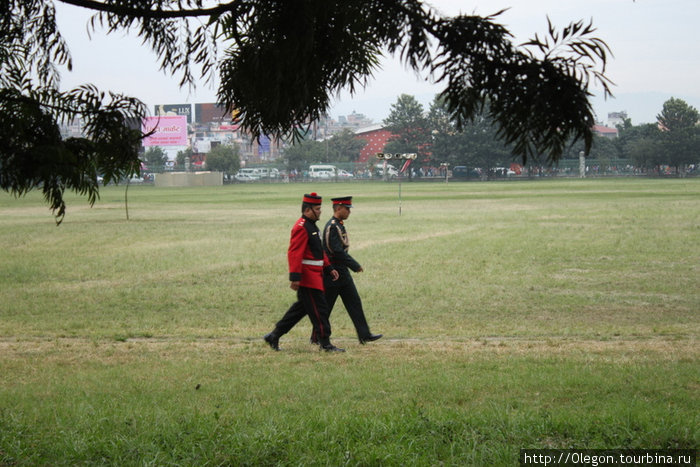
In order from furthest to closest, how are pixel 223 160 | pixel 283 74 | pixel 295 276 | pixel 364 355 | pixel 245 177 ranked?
pixel 245 177 → pixel 223 160 → pixel 295 276 → pixel 364 355 → pixel 283 74

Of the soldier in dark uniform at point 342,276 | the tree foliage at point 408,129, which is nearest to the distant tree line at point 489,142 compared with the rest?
the tree foliage at point 408,129

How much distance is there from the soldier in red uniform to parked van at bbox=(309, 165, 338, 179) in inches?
4324

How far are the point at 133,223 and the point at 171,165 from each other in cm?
9967

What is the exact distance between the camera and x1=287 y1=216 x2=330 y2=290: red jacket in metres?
9.05

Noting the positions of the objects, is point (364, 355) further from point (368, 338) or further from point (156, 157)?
point (156, 157)

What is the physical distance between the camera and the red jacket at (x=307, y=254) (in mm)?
9047

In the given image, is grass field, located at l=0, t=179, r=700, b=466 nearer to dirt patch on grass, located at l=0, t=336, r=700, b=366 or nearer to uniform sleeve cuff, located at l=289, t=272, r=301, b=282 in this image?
dirt patch on grass, located at l=0, t=336, r=700, b=366

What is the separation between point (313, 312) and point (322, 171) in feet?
370

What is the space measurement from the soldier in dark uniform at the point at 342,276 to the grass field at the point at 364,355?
1.19ft

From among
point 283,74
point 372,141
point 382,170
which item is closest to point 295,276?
point 283,74

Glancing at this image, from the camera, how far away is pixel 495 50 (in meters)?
3.43

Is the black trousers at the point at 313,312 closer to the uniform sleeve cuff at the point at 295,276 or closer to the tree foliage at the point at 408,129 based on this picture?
the uniform sleeve cuff at the point at 295,276

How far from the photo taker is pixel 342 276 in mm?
9664

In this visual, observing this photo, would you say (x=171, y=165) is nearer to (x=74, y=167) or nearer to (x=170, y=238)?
(x=170, y=238)
